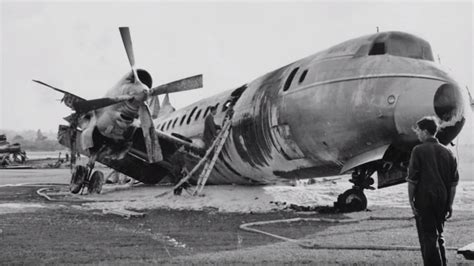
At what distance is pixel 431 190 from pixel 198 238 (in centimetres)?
412

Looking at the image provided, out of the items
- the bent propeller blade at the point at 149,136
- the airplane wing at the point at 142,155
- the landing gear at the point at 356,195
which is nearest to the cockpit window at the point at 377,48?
the landing gear at the point at 356,195

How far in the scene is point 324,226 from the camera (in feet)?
29.8

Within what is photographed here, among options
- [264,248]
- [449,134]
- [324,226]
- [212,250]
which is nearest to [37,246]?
[212,250]

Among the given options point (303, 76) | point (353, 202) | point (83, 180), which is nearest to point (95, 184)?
point (83, 180)

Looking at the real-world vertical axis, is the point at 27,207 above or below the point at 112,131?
below

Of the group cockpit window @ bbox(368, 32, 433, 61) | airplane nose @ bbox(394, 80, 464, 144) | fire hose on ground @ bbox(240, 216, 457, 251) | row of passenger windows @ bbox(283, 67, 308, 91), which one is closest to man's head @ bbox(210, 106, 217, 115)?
row of passenger windows @ bbox(283, 67, 308, 91)

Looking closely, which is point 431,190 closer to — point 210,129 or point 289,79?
point 289,79

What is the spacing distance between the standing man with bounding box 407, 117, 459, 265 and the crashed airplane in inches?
162

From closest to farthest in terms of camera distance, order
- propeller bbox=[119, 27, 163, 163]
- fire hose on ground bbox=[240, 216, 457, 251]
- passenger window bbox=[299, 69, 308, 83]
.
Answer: fire hose on ground bbox=[240, 216, 457, 251], passenger window bbox=[299, 69, 308, 83], propeller bbox=[119, 27, 163, 163]

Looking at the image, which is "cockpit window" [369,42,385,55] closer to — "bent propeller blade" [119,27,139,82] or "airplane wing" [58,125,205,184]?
"airplane wing" [58,125,205,184]

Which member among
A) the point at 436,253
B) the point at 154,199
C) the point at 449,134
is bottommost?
the point at 154,199

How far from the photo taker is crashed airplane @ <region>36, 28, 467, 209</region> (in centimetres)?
938

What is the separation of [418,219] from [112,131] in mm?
12059

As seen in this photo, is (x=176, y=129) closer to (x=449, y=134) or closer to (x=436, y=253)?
(x=449, y=134)
